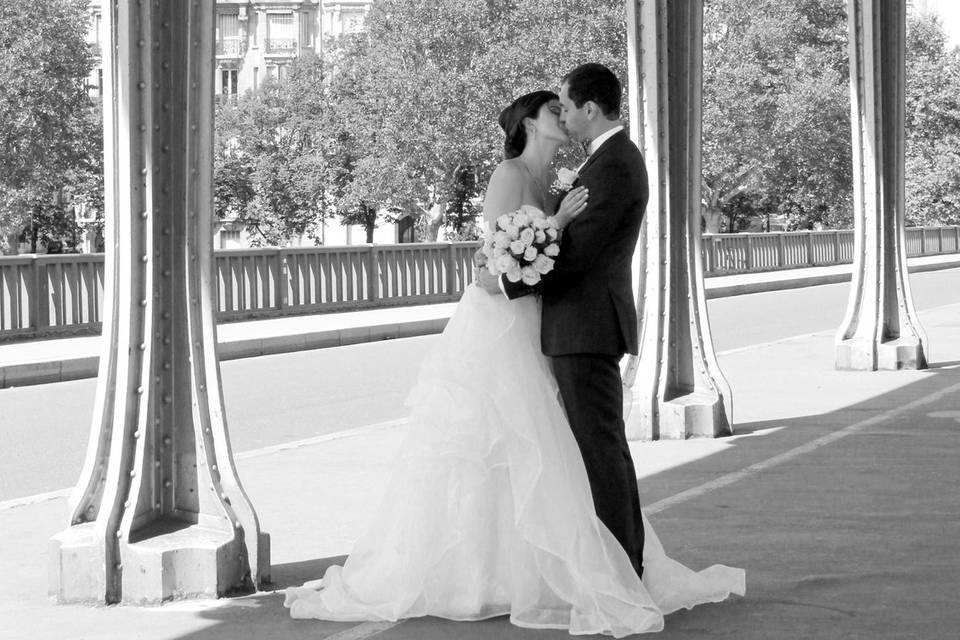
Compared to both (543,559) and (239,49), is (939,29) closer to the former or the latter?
(239,49)

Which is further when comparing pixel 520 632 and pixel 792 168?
pixel 792 168

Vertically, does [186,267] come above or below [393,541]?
above

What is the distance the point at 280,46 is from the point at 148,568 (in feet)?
275

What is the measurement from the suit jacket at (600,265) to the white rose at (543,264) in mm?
67

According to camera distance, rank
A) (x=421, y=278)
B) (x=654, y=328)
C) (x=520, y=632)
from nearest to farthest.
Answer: (x=520, y=632), (x=654, y=328), (x=421, y=278)

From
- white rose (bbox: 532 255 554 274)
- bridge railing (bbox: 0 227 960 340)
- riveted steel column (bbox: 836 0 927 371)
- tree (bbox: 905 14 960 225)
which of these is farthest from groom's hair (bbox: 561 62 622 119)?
tree (bbox: 905 14 960 225)

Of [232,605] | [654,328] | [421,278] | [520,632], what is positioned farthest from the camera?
[421,278]

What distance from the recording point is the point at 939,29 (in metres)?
62.6

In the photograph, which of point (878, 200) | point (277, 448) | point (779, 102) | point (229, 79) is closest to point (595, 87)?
→ point (277, 448)

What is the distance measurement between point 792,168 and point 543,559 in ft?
176

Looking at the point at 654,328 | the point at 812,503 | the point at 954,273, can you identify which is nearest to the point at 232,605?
the point at 812,503

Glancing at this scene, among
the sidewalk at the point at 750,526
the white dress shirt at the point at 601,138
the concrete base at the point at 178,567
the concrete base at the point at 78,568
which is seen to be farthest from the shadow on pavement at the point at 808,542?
the white dress shirt at the point at 601,138

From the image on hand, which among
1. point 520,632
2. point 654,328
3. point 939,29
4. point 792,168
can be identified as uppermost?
point 939,29

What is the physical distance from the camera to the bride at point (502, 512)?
5.62 m
